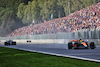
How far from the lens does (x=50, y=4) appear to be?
374ft

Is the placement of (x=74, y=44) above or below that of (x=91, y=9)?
below

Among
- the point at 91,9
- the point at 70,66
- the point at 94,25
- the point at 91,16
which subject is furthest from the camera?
the point at 91,9

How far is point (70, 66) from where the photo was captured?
10.5 metres

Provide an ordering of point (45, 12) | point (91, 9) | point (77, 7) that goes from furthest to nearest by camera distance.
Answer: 1. point (45, 12)
2. point (77, 7)
3. point (91, 9)

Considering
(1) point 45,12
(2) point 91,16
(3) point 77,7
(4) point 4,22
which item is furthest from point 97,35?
(4) point 4,22

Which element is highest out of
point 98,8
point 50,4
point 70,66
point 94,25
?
point 50,4

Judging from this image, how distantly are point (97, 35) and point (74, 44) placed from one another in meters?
16.0

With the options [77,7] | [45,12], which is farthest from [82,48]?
[45,12]

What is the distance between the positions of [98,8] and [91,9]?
3122 mm

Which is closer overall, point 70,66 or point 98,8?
point 70,66

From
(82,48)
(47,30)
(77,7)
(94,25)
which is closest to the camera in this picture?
(82,48)

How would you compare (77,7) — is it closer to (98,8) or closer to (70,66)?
(98,8)

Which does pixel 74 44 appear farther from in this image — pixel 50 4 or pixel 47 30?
pixel 50 4

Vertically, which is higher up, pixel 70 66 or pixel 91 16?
pixel 91 16
